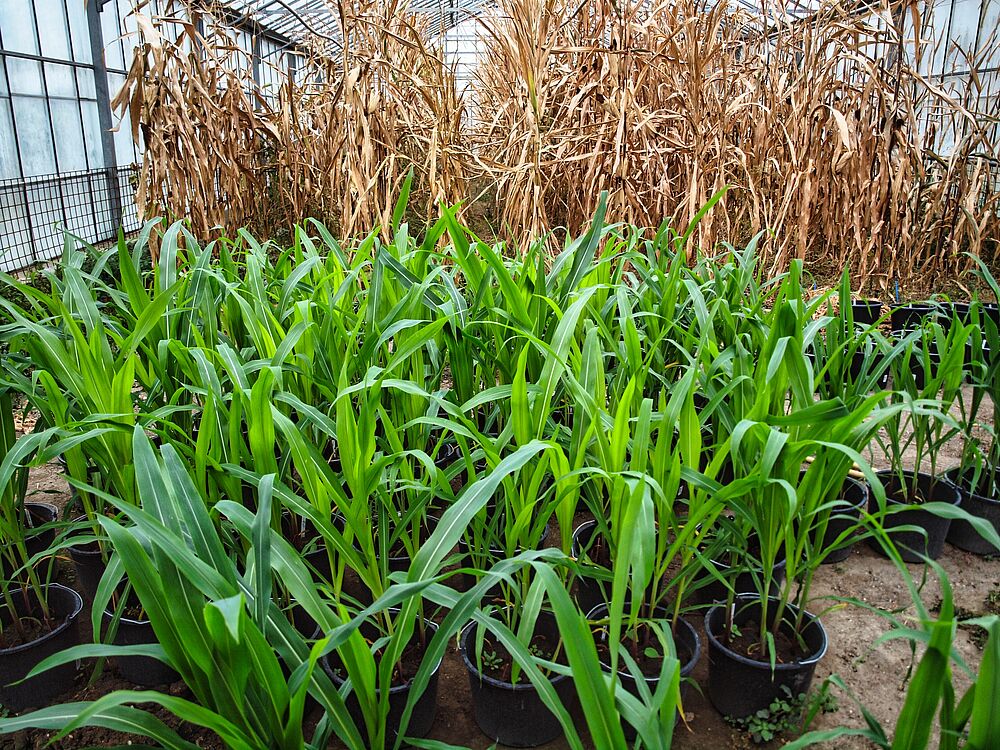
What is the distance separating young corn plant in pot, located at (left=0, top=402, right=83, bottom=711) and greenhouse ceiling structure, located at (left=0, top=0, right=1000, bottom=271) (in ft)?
8.27

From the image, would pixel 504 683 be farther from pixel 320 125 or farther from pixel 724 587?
pixel 320 125

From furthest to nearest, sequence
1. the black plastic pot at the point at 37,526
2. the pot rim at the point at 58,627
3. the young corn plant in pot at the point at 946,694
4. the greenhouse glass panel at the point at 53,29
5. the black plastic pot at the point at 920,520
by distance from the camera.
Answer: the greenhouse glass panel at the point at 53,29 < the black plastic pot at the point at 920,520 < the black plastic pot at the point at 37,526 < the pot rim at the point at 58,627 < the young corn plant in pot at the point at 946,694

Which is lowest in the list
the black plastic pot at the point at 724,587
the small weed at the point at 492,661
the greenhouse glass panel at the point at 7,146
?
the black plastic pot at the point at 724,587

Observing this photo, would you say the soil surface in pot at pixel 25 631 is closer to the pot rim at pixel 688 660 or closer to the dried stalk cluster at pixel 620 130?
the pot rim at pixel 688 660

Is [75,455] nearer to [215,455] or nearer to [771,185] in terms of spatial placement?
[215,455]

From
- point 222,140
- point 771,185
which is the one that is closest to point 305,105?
point 222,140

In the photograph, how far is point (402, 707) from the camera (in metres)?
1.05

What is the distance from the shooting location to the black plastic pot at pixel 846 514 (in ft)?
5.16

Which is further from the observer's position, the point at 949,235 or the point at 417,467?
the point at 949,235

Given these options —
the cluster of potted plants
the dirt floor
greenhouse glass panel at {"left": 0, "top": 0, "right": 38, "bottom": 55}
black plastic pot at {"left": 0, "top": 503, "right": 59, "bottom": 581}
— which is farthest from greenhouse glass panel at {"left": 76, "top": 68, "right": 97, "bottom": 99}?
the dirt floor

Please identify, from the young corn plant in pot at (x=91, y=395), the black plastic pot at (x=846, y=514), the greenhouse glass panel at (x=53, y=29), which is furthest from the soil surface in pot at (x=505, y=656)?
the greenhouse glass panel at (x=53, y=29)

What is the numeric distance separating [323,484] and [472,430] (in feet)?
0.74

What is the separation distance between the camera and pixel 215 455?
44.4 inches

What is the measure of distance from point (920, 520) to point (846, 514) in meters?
0.20
